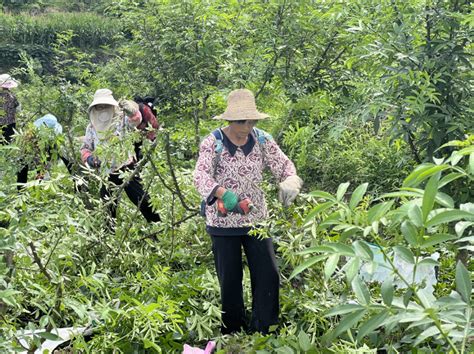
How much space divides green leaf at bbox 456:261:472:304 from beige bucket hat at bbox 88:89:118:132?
388 centimetres

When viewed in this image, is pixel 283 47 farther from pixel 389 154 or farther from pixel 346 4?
pixel 389 154

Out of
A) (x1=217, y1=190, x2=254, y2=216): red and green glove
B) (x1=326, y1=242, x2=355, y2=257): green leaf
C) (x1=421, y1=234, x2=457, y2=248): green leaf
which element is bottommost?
(x1=217, y1=190, x2=254, y2=216): red and green glove

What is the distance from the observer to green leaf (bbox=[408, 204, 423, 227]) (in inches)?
60.6

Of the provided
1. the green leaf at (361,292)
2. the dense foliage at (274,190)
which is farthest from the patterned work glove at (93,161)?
the green leaf at (361,292)

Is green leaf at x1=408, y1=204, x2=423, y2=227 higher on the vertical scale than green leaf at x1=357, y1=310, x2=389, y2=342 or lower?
higher

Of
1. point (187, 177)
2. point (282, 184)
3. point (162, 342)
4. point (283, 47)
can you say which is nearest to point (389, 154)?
point (283, 47)

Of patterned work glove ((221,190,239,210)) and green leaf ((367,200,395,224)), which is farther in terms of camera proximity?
patterned work glove ((221,190,239,210))

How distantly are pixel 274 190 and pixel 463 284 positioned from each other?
2.54 metres

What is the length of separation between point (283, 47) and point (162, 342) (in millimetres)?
2381

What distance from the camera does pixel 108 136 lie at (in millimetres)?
4625

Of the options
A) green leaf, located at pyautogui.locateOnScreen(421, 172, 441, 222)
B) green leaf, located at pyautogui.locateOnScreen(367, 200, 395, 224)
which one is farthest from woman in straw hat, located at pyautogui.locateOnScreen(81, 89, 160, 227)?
green leaf, located at pyautogui.locateOnScreen(421, 172, 441, 222)

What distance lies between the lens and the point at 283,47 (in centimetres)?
488

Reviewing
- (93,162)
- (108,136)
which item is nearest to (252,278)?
(108,136)

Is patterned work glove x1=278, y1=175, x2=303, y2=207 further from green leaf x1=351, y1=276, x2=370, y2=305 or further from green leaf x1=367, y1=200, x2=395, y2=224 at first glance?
green leaf x1=367, y1=200, x2=395, y2=224
